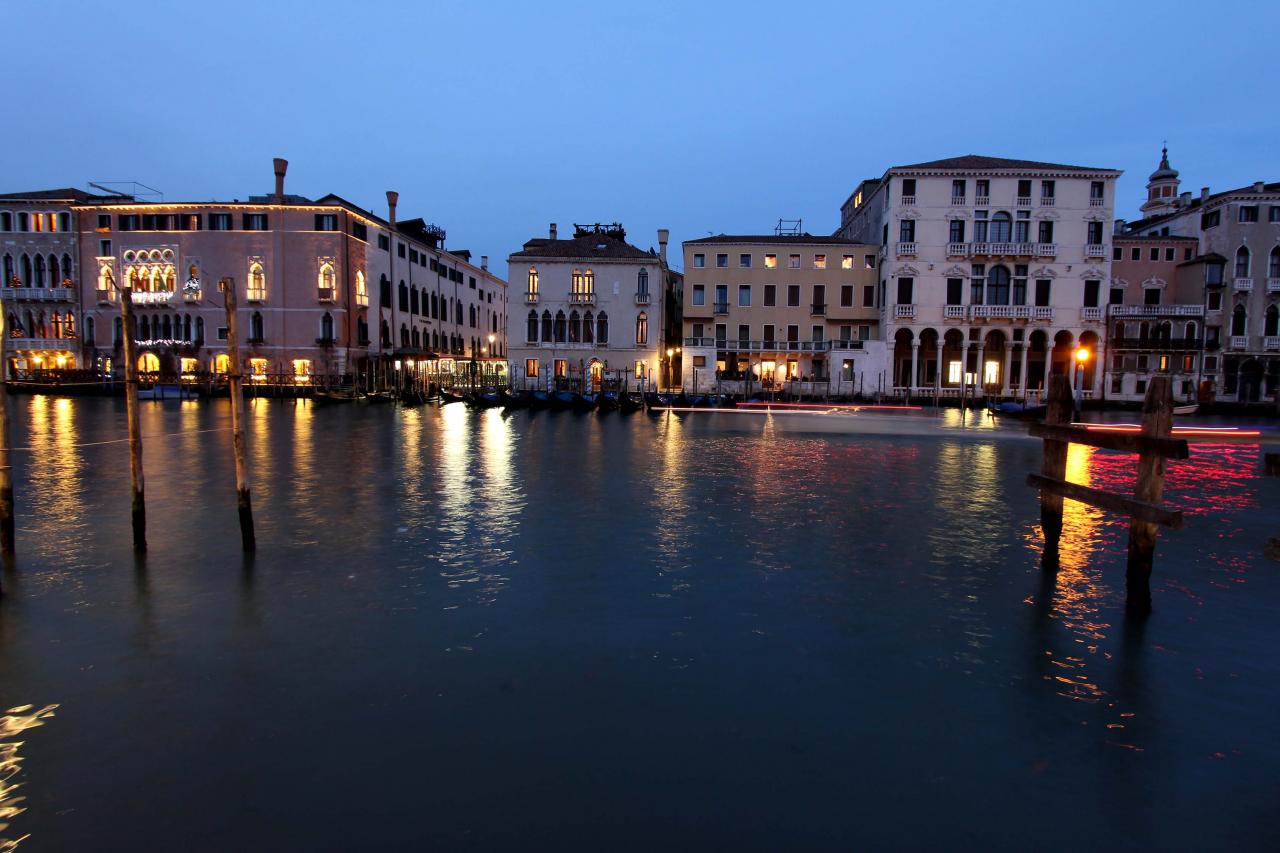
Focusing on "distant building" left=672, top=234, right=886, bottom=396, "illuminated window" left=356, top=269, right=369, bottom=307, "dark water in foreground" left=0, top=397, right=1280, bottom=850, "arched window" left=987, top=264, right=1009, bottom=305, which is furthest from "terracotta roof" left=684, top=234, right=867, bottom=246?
"dark water in foreground" left=0, top=397, right=1280, bottom=850

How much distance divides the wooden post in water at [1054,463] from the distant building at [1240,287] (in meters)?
47.7

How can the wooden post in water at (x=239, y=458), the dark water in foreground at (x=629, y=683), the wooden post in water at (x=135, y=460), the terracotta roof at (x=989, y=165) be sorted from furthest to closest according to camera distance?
the terracotta roof at (x=989, y=165)
the wooden post in water at (x=135, y=460)
the wooden post in water at (x=239, y=458)
the dark water in foreground at (x=629, y=683)

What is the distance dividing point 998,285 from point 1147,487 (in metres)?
43.7

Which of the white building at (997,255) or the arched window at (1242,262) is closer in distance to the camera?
the white building at (997,255)

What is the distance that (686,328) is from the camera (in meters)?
47.9

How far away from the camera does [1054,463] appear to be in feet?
27.5

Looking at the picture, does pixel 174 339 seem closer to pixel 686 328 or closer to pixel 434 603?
pixel 686 328

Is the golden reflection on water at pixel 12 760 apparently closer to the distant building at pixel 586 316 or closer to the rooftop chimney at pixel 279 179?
the distant building at pixel 586 316

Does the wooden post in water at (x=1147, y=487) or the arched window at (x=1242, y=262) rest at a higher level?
the arched window at (x=1242, y=262)

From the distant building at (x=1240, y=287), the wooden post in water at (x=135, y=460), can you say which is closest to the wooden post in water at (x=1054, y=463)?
the wooden post in water at (x=135, y=460)

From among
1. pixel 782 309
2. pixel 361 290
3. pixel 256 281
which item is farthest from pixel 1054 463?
pixel 256 281

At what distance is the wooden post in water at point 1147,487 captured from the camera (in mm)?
6547

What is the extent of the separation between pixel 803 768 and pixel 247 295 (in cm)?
4833

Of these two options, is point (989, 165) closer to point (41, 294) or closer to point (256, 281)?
point (256, 281)
